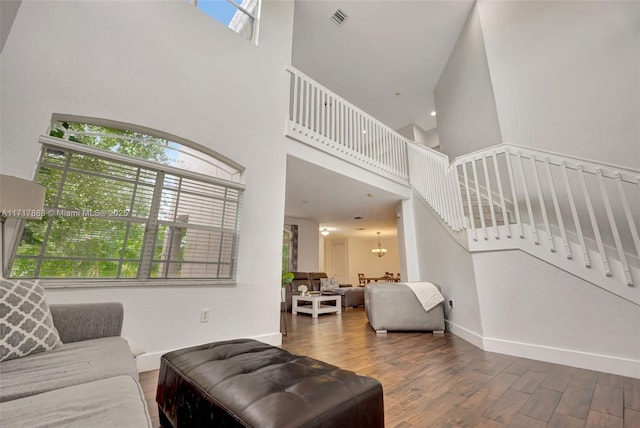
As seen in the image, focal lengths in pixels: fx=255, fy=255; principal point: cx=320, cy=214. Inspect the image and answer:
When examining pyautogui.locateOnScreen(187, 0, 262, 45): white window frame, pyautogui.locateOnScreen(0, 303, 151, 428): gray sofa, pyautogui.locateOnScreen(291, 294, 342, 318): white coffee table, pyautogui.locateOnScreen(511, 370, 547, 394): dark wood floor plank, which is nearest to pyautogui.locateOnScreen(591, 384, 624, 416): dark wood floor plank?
pyautogui.locateOnScreen(511, 370, 547, 394): dark wood floor plank

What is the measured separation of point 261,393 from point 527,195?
9.43ft

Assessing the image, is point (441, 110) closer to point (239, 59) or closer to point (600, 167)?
point (600, 167)

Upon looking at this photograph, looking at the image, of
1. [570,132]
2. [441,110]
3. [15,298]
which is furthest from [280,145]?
[441,110]

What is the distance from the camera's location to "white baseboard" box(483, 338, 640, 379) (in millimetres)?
1936

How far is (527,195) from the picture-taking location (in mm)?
2504

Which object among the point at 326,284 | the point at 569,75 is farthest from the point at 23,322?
the point at 326,284

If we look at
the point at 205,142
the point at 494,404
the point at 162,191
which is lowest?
the point at 494,404

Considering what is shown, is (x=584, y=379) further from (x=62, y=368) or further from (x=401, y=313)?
(x=62, y=368)

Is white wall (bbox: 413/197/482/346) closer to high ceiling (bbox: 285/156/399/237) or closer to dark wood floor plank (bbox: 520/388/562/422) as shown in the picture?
high ceiling (bbox: 285/156/399/237)

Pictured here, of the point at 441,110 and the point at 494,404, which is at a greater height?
the point at 441,110

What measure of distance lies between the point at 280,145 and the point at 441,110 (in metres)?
4.06

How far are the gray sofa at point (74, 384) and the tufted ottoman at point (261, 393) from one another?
0.69 ft

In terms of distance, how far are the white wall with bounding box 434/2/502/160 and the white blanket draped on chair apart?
2.28 m

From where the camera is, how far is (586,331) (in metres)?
2.13
